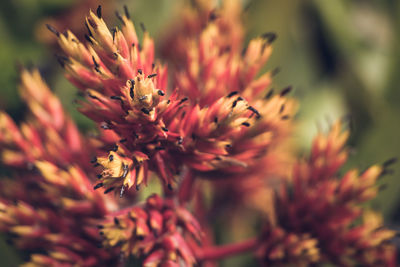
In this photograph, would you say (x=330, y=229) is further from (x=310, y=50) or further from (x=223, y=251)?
(x=310, y=50)

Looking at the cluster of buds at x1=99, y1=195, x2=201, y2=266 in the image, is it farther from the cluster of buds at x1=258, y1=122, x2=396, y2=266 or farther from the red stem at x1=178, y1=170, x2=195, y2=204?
the cluster of buds at x1=258, y1=122, x2=396, y2=266

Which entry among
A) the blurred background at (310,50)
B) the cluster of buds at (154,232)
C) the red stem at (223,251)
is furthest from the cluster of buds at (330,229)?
the blurred background at (310,50)

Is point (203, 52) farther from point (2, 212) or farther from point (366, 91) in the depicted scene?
point (366, 91)

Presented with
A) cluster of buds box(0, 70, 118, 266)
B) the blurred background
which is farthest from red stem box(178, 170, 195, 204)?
the blurred background

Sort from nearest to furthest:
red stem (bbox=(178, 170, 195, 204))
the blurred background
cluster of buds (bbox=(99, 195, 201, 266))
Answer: cluster of buds (bbox=(99, 195, 201, 266)), red stem (bbox=(178, 170, 195, 204)), the blurred background

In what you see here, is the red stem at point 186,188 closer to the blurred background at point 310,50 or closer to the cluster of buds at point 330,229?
the cluster of buds at point 330,229

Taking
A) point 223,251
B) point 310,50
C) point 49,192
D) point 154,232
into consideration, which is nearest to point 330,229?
point 223,251
